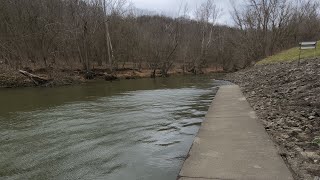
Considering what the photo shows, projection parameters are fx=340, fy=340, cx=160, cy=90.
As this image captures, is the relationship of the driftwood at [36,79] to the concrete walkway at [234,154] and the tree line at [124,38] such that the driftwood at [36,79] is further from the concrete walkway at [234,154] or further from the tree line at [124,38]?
the concrete walkway at [234,154]

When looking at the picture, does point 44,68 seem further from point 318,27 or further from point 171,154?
point 318,27

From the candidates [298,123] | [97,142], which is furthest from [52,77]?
[298,123]

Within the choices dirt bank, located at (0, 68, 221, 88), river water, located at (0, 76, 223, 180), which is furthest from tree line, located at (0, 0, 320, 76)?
river water, located at (0, 76, 223, 180)

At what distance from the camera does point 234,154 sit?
19.7 feet

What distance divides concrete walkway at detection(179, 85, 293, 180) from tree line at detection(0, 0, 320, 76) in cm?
2727

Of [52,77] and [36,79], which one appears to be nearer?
[36,79]

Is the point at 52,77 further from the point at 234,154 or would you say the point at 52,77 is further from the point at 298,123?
the point at 234,154

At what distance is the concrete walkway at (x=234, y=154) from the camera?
5.03 meters

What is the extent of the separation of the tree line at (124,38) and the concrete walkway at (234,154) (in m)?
27.3

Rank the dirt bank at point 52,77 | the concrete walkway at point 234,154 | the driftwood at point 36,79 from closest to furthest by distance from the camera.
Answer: the concrete walkway at point 234,154 < the dirt bank at point 52,77 < the driftwood at point 36,79

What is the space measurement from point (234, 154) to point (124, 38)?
49.2 meters

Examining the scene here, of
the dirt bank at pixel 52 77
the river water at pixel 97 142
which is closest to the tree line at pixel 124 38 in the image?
the dirt bank at pixel 52 77

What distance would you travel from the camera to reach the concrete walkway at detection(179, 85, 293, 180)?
5.03m

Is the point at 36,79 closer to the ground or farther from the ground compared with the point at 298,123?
farther from the ground
